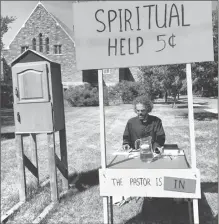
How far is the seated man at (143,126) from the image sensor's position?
362cm

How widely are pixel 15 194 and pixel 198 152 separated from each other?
4.10m

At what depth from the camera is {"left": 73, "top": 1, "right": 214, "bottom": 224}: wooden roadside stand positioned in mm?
2266

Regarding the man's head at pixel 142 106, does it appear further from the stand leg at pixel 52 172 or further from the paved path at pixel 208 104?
the paved path at pixel 208 104

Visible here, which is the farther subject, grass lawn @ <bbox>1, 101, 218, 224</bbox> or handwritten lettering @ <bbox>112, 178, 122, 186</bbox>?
grass lawn @ <bbox>1, 101, 218, 224</bbox>

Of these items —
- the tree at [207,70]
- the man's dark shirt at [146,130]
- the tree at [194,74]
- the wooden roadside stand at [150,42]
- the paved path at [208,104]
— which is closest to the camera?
the wooden roadside stand at [150,42]

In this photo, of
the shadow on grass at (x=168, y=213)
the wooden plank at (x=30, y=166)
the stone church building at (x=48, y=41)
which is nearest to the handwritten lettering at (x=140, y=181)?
the shadow on grass at (x=168, y=213)

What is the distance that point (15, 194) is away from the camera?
14.8ft

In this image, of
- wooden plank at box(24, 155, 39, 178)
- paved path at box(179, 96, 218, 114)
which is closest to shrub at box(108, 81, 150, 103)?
paved path at box(179, 96, 218, 114)

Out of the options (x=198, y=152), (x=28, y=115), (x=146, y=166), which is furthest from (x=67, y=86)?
(x=146, y=166)

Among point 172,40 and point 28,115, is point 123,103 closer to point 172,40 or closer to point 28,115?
point 28,115

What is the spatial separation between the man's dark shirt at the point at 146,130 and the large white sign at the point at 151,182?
1.14m

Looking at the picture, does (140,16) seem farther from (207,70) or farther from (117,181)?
(207,70)

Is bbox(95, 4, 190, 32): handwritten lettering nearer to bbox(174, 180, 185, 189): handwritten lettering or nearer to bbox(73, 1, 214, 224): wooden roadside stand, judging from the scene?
bbox(73, 1, 214, 224): wooden roadside stand

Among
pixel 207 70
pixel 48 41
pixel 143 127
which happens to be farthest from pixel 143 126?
pixel 48 41
